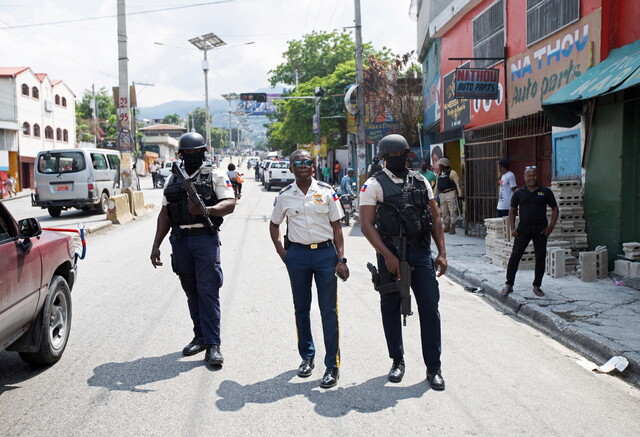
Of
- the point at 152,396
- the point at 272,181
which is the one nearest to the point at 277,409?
the point at 152,396

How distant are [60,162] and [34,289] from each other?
14947mm

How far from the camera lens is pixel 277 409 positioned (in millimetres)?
4047

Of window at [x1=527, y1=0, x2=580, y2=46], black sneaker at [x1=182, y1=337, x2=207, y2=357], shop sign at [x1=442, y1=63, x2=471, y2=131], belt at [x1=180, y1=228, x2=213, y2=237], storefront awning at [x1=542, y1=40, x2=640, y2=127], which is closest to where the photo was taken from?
belt at [x1=180, y1=228, x2=213, y2=237]

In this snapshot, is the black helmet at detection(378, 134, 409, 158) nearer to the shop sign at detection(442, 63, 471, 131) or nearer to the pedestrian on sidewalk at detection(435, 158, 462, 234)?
the pedestrian on sidewalk at detection(435, 158, 462, 234)

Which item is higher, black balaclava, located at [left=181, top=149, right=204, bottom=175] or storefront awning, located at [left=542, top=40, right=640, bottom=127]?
storefront awning, located at [left=542, top=40, right=640, bottom=127]

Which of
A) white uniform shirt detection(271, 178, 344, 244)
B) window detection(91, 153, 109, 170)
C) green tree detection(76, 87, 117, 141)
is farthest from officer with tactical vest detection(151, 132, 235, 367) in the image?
green tree detection(76, 87, 117, 141)

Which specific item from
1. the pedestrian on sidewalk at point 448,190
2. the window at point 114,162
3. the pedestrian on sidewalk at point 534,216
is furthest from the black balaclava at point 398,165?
the window at point 114,162

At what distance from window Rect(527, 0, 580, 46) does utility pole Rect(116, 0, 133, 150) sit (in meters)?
12.0

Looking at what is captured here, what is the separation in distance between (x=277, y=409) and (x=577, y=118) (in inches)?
307

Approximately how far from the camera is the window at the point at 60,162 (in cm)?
1820

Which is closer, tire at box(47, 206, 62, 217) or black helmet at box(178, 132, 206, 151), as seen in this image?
black helmet at box(178, 132, 206, 151)

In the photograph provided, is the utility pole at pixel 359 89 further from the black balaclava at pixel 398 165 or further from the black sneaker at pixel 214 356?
the black balaclava at pixel 398 165

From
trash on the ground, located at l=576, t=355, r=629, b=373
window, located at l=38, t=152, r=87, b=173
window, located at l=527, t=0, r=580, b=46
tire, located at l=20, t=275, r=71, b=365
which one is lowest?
trash on the ground, located at l=576, t=355, r=629, b=373

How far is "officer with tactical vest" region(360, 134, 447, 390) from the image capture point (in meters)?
4.44
